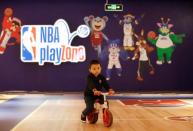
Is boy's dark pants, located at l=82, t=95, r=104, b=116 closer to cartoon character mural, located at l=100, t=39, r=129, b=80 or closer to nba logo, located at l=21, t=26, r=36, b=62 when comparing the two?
cartoon character mural, located at l=100, t=39, r=129, b=80

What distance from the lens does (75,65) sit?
16.1 metres

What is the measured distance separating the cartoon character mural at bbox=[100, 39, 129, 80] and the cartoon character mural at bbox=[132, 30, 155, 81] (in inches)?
19.6

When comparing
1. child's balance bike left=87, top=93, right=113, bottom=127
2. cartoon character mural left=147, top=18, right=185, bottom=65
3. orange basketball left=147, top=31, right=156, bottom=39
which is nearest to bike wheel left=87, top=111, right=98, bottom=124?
child's balance bike left=87, top=93, right=113, bottom=127

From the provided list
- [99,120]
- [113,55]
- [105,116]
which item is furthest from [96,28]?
[105,116]

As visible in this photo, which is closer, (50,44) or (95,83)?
(95,83)

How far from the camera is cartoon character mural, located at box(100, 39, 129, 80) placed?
16.1 m

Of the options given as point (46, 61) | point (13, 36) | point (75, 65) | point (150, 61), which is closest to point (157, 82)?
point (150, 61)

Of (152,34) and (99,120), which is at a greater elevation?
(152,34)

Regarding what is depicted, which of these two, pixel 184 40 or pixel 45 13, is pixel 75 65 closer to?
pixel 45 13

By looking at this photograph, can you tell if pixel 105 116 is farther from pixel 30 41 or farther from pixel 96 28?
pixel 30 41

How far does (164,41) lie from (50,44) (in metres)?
4.33

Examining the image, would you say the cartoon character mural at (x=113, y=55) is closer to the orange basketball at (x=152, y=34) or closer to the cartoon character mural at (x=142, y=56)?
the cartoon character mural at (x=142, y=56)

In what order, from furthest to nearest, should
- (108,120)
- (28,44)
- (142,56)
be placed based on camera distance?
(142,56) → (28,44) → (108,120)

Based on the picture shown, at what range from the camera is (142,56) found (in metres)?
16.2
